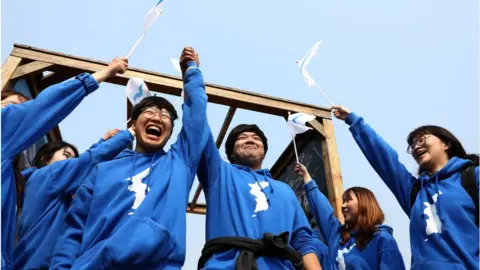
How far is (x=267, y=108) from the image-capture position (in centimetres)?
602

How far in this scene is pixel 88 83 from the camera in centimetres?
274

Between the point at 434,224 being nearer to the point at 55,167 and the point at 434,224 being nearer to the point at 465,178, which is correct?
the point at 465,178

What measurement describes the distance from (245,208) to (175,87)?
2.83 metres

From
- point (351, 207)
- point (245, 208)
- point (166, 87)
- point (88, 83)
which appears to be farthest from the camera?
point (166, 87)

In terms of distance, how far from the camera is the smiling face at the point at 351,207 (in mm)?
4172

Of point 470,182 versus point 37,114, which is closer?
point 37,114

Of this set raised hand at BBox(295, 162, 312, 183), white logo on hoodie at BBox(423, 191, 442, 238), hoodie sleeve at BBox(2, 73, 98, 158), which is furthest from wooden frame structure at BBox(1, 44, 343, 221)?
hoodie sleeve at BBox(2, 73, 98, 158)

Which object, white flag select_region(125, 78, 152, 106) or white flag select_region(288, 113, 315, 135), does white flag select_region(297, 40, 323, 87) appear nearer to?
white flag select_region(288, 113, 315, 135)

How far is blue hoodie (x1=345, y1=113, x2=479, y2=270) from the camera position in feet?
9.46

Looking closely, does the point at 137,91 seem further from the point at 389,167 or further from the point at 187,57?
the point at 389,167

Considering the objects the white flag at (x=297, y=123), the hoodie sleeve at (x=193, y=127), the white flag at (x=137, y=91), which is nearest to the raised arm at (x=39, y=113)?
the hoodie sleeve at (x=193, y=127)

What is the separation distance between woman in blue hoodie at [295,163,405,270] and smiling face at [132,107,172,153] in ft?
5.93

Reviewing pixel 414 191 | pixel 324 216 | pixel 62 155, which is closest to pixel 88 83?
pixel 62 155

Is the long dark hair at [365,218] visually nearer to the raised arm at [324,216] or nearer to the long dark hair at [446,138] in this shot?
the raised arm at [324,216]
